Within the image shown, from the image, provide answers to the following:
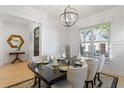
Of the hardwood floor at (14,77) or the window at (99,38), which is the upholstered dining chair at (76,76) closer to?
the hardwood floor at (14,77)

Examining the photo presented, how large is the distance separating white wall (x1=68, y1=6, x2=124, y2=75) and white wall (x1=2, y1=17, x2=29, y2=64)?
3248 millimetres

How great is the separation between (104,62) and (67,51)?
3.37ft

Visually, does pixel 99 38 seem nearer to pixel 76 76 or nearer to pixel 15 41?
pixel 76 76

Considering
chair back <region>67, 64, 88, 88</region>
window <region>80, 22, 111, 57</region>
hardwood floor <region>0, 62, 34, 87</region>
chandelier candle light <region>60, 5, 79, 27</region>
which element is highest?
chandelier candle light <region>60, 5, 79, 27</region>

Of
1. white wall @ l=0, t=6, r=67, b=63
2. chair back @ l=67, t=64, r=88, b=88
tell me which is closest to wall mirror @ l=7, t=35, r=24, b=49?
white wall @ l=0, t=6, r=67, b=63

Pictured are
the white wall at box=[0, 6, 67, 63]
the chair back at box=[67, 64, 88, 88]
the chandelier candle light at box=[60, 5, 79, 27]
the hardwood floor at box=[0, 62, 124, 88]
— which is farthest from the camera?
the white wall at box=[0, 6, 67, 63]

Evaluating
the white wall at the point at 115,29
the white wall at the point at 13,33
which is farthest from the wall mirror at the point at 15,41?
the white wall at the point at 115,29

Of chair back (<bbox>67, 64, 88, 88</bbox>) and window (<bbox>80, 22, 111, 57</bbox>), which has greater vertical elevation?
window (<bbox>80, 22, 111, 57</bbox>)

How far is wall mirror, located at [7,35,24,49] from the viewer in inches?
201

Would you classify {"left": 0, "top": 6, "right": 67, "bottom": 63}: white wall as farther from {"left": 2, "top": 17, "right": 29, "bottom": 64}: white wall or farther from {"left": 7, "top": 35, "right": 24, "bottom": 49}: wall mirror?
{"left": 7, "top": 35, "right": 24, "bottom": 49}: wall mirror

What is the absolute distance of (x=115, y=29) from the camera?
2350mm

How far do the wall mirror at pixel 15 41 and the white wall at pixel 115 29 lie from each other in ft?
11.4

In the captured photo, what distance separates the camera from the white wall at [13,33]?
187 inches

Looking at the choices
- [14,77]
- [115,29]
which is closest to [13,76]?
[14,77]
